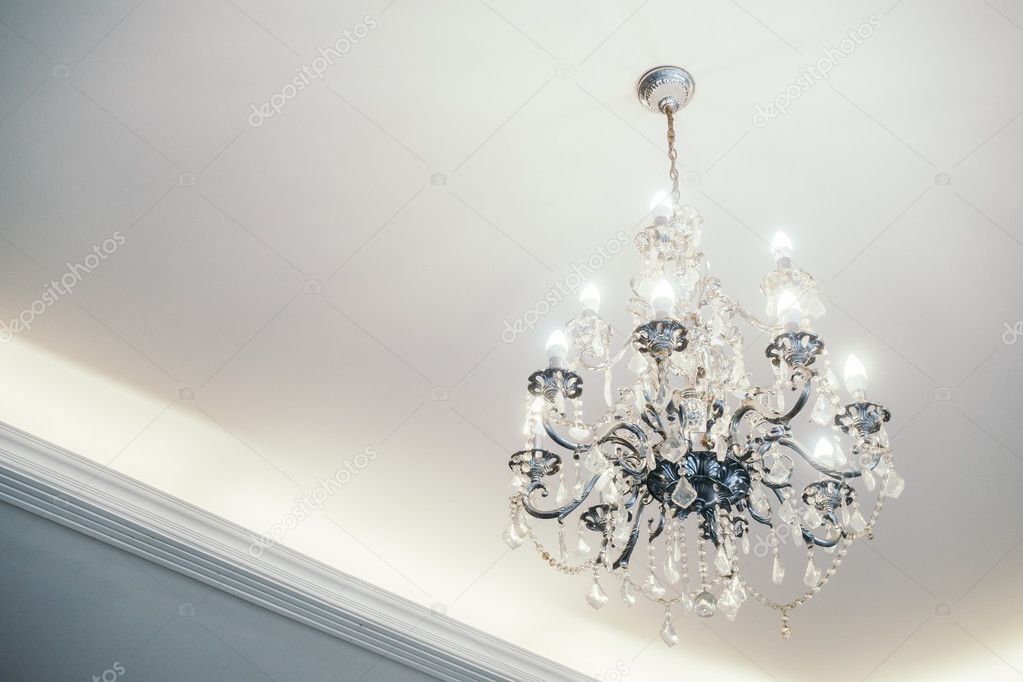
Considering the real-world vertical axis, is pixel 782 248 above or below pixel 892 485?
above

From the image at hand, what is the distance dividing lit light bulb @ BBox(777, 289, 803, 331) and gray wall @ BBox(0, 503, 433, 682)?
294 cm

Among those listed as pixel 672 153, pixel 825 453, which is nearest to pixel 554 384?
pixel 825 453

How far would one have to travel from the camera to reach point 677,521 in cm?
247

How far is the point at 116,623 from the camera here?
391 cm

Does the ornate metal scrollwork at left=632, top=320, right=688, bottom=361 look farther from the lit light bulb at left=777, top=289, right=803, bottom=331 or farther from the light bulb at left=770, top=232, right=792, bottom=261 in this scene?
the light bulb at left=770, top=232, right=792, bottom=261

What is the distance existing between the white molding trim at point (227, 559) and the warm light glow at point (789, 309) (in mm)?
2814

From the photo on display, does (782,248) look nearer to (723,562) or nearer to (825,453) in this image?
(825,453)

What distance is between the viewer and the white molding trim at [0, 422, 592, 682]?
157 inches

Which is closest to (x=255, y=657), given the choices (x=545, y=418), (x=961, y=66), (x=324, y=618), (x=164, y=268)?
(x=324, y=618)

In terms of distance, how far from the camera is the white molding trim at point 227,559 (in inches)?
157

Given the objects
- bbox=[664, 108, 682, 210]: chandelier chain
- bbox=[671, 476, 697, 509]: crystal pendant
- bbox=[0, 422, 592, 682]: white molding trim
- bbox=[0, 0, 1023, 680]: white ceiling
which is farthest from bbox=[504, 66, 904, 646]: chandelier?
bbox=[0, 422, 592, 682]: white molding trim

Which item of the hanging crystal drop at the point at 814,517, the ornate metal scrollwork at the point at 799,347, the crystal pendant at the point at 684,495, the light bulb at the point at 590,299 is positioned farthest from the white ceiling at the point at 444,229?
the crystal pendant at the point at 684,495

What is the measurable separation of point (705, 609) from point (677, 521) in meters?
0.25

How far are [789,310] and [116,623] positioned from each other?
10.6 ft
